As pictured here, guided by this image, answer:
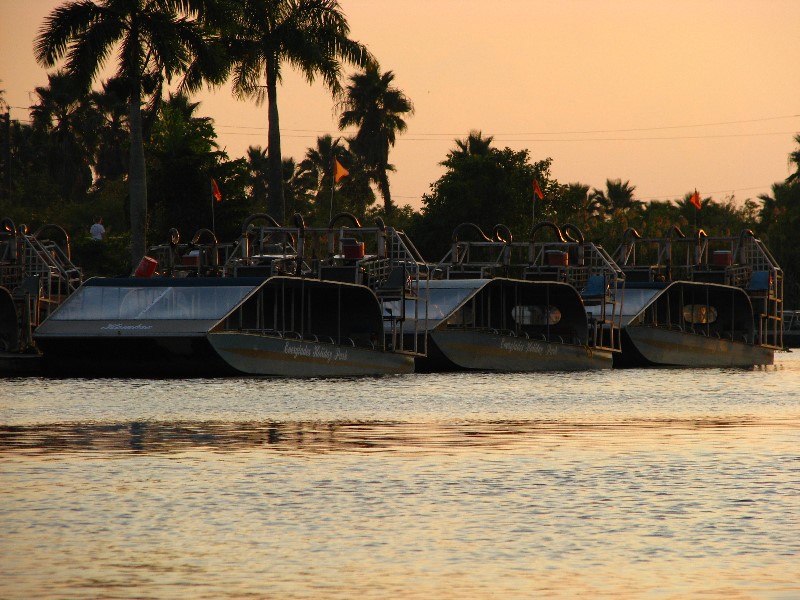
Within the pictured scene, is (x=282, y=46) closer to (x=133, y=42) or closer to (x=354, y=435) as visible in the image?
(x=133, y=42)

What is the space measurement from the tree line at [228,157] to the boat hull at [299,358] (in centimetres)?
1208

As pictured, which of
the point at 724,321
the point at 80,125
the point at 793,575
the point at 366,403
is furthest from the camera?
the point at 80,125

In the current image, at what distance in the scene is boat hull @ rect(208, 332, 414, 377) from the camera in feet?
126

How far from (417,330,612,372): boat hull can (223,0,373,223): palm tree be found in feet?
40.2

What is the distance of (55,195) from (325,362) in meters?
66.6

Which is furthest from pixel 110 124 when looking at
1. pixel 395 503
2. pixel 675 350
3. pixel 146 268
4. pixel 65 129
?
pixel 395 503

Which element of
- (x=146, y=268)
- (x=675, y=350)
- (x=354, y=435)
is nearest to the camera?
(x=354, y=435)

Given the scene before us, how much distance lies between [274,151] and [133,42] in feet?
29.3

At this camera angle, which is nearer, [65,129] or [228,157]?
[228,157]

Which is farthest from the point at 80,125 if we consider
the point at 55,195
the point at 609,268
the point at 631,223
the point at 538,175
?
the point at 609,268

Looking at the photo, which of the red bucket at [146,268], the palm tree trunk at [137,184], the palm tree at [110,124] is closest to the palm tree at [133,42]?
the palm tree trunk at [137,184]

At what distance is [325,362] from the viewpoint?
4256cm

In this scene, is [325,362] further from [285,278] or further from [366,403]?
[366,403]

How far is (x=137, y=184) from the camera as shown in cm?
5284
